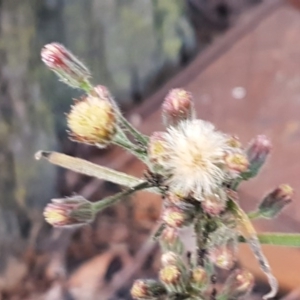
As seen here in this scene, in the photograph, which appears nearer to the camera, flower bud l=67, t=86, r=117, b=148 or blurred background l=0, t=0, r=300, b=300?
flower bud l=67, t=86, r=117, b=148

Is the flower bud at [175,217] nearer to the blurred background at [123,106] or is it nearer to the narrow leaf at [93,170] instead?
the narrow leaf at [93,170]

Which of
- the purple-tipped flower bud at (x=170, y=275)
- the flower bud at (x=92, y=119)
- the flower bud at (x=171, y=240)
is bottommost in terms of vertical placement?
the purple-tipped flower bud at (x=170, y=275)

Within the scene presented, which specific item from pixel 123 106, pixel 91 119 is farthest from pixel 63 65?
pixel 123 106

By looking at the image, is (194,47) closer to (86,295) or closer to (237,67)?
(237,67)

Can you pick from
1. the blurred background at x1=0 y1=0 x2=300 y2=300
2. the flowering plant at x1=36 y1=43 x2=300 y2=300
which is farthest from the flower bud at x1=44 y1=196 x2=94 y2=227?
the blurred background at x1=0 y1=0 x2=300 y2=300

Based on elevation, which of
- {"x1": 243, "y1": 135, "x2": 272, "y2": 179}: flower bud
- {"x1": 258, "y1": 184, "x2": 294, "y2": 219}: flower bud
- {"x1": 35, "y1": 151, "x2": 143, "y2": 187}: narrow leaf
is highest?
{"x1": 243, "y1": 135, "x2": 272, "y2": 179}: flower bud

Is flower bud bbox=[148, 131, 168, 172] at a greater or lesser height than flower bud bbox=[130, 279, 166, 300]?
greater

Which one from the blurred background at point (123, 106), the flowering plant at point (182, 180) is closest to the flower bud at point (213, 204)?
the flowering plant at point (182, 180)

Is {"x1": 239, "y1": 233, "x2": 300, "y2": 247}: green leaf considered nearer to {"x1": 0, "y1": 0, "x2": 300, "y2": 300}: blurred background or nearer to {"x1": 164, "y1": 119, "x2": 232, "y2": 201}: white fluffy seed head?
{"x1": 164, "y1": 119, "x2": 232, "y2": 201}: white fluffy seed head

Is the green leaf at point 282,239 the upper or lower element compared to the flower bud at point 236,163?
lower
